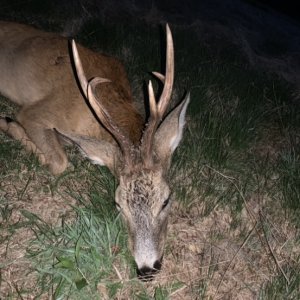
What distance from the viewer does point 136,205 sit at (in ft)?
11.6

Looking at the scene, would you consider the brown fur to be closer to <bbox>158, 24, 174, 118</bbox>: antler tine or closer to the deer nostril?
<bbox>158, 24, 174, 118</bbox>: antler tine

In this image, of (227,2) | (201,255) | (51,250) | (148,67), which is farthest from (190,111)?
(227,2)

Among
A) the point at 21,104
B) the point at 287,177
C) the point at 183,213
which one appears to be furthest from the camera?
the point at 21,104

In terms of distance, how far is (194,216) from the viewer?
440 centimetres

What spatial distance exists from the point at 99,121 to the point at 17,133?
1.07 meters

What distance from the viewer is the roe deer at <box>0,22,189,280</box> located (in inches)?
140

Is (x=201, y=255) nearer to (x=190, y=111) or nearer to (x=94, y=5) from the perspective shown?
(x=190, y=111)

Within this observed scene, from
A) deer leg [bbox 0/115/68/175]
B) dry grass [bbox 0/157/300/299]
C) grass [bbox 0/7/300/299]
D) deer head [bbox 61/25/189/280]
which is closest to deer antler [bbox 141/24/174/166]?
deer head [bbox 61/25/189/280]

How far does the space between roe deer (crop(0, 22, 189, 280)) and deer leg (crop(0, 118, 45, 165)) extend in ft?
0.03

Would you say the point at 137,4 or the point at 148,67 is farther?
the point at 137,4

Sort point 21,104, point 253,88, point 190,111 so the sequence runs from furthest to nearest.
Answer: point 253,88
point 190,111
point 21,104

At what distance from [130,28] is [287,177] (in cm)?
375

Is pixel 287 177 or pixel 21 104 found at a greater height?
pixel 287 177

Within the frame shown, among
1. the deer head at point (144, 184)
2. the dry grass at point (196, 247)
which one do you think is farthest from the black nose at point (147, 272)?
the dry grass at point (196, 247)
